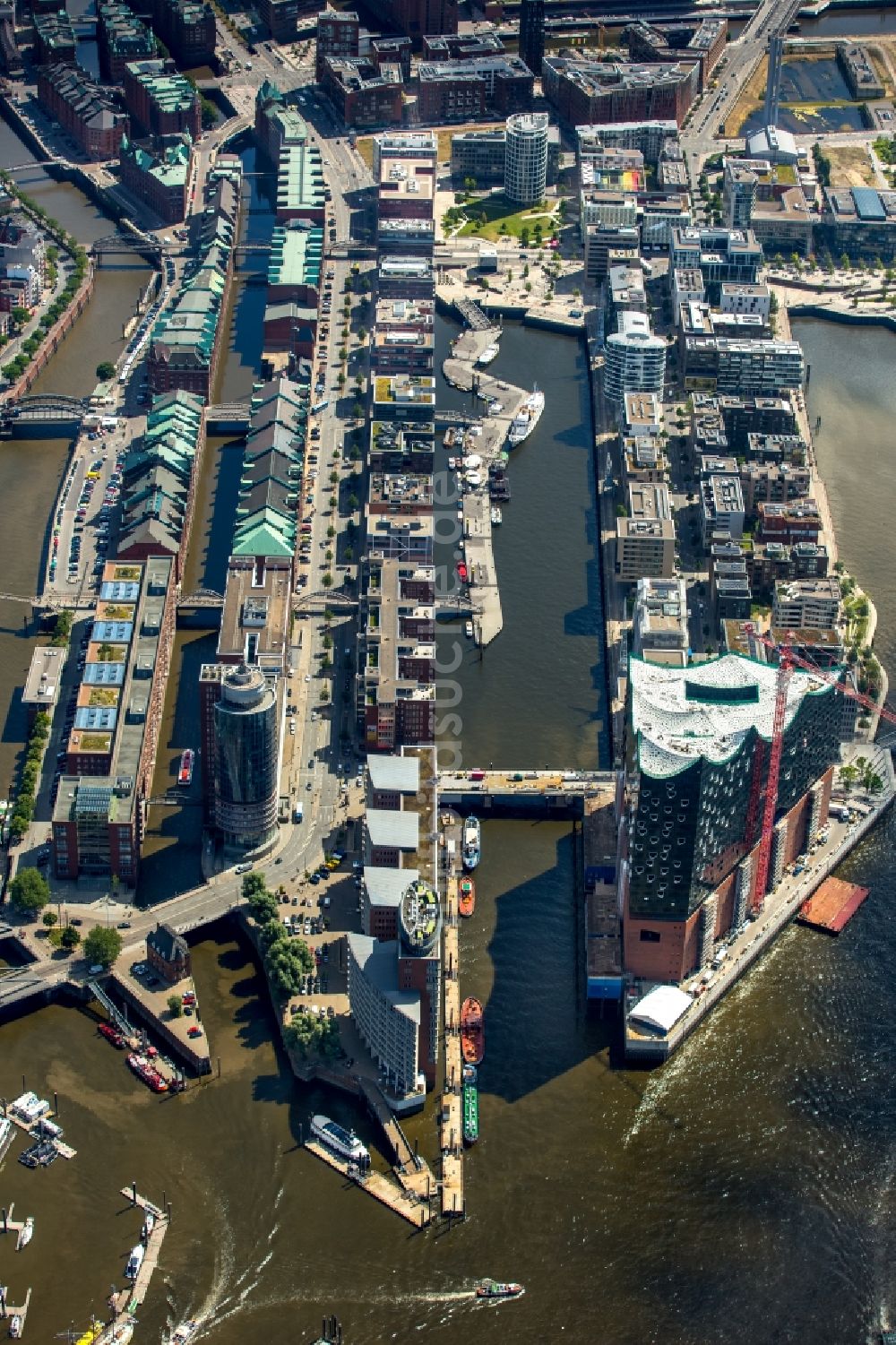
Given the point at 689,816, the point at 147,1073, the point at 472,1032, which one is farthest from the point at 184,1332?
the point at 689,816

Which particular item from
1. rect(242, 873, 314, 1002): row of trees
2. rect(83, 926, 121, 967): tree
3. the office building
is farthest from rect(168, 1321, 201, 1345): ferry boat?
the office building

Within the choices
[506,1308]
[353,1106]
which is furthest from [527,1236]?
[353,1106]

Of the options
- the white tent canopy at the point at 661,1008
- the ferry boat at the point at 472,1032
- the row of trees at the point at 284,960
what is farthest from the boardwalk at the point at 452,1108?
the white tent canopy at the point at 661,1008

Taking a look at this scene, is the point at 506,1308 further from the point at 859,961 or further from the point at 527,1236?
the point at 859,961

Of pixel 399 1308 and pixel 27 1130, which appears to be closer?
pixel 399 1308

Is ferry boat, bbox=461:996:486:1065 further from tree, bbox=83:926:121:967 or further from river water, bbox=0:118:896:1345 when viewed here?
tree, bbox=83:926:121:967
